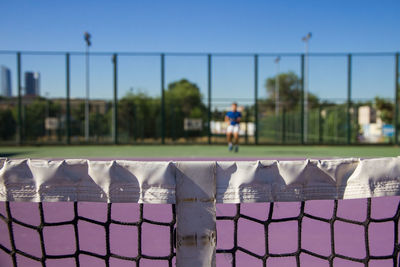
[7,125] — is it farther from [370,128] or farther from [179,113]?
[370,128]

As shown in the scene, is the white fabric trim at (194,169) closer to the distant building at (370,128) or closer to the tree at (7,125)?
the tree at (7,125)

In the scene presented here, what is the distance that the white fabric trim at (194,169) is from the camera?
5.45 ft

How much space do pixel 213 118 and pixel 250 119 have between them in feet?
5.98

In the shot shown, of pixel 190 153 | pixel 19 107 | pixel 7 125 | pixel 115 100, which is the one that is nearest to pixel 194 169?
pixel 190 153

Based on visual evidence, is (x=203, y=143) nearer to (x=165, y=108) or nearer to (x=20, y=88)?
(x=165, y=108)

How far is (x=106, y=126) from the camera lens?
1861cm

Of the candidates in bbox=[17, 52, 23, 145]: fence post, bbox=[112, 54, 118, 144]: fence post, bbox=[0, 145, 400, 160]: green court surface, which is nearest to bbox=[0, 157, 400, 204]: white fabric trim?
bbox=[0, 145, 400, 160]: green court surface

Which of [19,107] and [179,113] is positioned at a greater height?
[19,107]

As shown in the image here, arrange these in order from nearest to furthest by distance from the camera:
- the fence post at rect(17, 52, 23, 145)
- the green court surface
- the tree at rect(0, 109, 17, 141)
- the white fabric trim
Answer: the white fabric trim, the green court surface, the fence post at rect(17, 52, 23, 145), the tree at rect(0, 109, 17, 141)

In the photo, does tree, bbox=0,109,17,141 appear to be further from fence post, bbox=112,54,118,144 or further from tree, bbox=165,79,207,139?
tree, bbox=165,79,207,139

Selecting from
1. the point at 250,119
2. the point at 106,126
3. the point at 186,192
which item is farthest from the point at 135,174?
the point at 106,126

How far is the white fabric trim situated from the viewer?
166 centimetres

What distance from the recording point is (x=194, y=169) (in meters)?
1.66

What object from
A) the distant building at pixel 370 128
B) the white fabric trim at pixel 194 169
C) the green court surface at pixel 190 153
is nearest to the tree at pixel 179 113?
the green court surface at pixel 190 153
